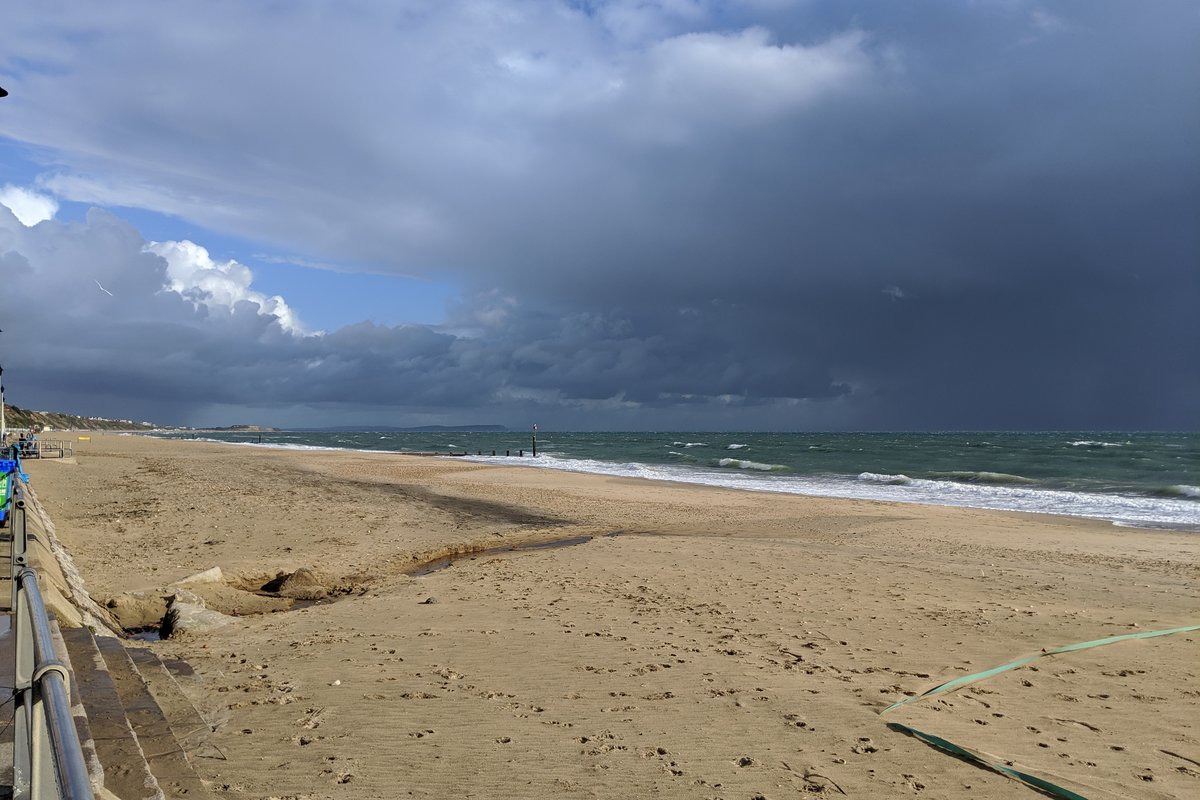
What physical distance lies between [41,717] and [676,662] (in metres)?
5.75

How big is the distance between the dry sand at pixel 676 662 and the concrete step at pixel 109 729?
717 millimetres

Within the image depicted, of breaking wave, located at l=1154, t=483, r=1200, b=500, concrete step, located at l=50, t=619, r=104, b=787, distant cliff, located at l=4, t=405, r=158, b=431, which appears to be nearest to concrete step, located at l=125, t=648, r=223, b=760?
concrete step, located at l=50, t=619, r=104, b=787

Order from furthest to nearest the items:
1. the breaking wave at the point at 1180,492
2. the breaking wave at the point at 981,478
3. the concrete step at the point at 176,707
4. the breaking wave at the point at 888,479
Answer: the breaking wave at the point at 981,478 < the breaking wave at the point at 888,479 < the breaking wave at the point at 1180,492 < the concrete step at the point at 176,707

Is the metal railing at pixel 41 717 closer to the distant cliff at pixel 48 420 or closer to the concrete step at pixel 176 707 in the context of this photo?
the concrete step at pixel 176 707

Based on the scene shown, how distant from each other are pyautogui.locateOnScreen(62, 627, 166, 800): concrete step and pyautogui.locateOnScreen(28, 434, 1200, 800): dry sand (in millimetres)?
717

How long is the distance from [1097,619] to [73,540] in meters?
16.4

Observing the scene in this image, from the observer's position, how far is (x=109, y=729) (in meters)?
4.32

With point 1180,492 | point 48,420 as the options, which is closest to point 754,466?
point 1180,492

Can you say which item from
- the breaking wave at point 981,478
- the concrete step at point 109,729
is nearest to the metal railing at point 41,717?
the concrete step at point 109,729

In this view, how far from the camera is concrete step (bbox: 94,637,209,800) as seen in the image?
4.12 m

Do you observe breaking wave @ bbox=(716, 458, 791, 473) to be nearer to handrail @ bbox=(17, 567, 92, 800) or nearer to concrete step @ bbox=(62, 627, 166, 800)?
concrete step @ bbox=(62, 627, 166, 800)

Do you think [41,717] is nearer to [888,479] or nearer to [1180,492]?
[1180,492]

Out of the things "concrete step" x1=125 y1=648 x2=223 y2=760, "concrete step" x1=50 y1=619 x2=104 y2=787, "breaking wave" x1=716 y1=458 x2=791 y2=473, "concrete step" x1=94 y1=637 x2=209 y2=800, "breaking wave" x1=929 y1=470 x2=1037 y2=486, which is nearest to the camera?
"concrete step" x1=50 y1=619 x2=104 y2=787

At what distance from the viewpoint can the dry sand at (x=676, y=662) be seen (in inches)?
195
